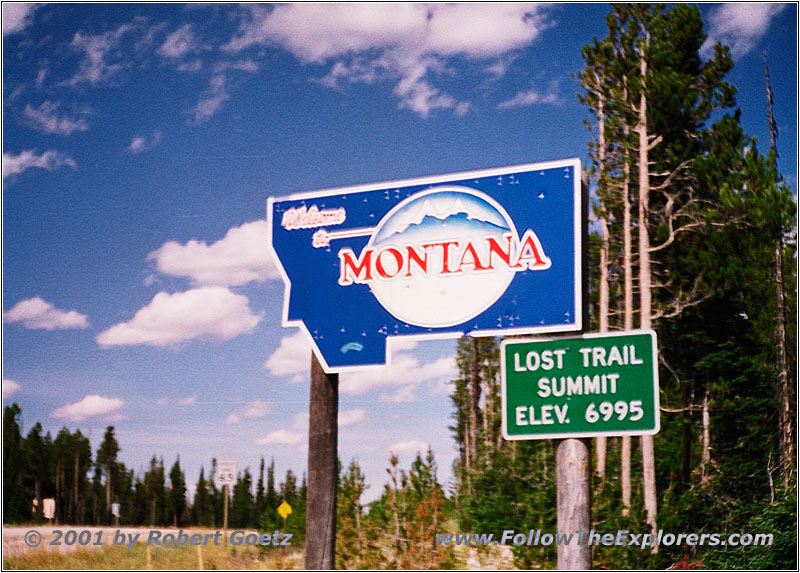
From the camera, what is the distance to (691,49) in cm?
2584

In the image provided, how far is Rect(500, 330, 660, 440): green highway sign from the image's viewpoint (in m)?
7.66

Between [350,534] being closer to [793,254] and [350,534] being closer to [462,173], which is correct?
[462,173]

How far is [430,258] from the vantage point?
8617 mm

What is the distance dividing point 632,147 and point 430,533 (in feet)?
44.3

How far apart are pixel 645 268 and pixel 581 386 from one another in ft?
53.2

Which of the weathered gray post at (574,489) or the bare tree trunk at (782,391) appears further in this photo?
the bare tree trunk at (782,391)

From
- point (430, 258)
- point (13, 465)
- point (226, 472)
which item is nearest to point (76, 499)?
point (13, 465)

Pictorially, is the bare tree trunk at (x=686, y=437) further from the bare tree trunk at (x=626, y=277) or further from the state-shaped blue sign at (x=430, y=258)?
the state-shaped blue sign at (x=430, y=258)

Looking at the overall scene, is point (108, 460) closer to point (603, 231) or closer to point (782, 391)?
point (603, 231)

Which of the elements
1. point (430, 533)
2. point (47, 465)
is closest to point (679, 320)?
point (430, 533)

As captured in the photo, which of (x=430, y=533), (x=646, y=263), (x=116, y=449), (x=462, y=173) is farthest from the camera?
(x=116, y=449)

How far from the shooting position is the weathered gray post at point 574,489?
7859 millimetres

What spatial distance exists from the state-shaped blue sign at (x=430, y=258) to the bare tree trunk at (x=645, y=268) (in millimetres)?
14004

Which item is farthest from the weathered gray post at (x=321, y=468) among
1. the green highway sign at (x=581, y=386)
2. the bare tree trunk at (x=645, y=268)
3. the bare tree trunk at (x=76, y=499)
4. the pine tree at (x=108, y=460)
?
the bare tree trunk at (x=76, y=499)
